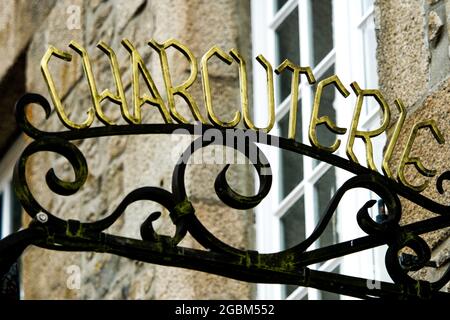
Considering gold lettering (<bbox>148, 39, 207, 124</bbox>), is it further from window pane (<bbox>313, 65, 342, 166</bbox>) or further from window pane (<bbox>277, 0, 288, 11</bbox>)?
window pane (<bbox>277, 0, 288, 11</bbox>)

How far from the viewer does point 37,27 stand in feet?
23.2

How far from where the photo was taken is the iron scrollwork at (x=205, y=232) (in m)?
3.08

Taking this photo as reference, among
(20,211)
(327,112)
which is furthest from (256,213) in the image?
(20,211)

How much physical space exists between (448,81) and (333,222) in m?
1.05

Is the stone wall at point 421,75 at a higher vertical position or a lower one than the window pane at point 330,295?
higher

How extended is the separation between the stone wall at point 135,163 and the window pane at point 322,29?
18.3 inches

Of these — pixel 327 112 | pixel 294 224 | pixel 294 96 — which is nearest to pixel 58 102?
pixel 294 96

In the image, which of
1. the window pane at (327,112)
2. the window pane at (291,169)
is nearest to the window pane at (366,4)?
the window pane at (327,112)

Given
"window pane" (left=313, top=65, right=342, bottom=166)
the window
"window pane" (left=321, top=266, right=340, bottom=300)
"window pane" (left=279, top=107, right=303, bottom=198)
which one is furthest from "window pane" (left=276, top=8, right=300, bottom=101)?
"window pane" (left=321, top=266, right=340, bottom=300)

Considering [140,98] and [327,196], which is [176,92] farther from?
[327,196]

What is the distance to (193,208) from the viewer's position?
319 centimetres

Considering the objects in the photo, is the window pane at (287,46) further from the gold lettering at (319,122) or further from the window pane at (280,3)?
the gold lettering at (319,122)

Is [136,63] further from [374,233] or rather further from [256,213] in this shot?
[256,213]

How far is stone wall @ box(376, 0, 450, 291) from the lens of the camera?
3765 mm
